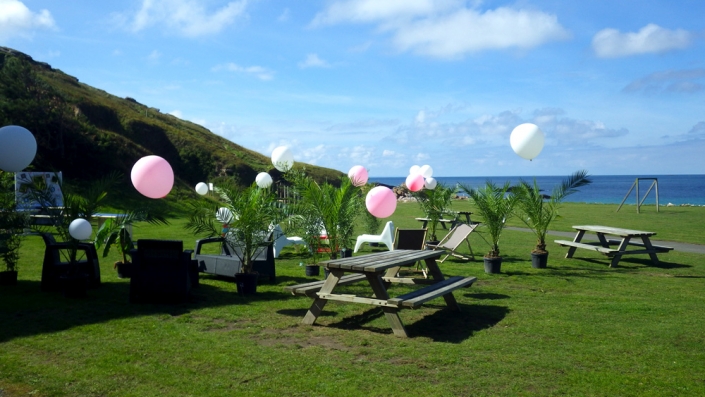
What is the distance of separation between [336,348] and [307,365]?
25.1 inches

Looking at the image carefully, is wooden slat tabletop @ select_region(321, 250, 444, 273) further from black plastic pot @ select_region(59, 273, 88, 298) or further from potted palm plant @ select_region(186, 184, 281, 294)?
black plastic pot @ select_region(59, 273, 88, 298)

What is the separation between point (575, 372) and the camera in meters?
4.70

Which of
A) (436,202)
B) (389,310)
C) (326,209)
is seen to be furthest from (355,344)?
(436,202)

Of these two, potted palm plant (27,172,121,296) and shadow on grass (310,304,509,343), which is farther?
potted palm plant (27,172,121,296)

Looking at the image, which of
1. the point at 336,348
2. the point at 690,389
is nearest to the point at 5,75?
the point at 336,348

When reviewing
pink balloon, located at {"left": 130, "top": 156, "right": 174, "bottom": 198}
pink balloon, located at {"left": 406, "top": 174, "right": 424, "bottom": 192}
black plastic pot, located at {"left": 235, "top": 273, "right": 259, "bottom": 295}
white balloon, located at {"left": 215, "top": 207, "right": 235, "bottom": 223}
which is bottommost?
black plastic pot, located at {"left": 235, "top": 273, "right": 259, "bottom": 295}

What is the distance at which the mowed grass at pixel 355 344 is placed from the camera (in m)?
4.38

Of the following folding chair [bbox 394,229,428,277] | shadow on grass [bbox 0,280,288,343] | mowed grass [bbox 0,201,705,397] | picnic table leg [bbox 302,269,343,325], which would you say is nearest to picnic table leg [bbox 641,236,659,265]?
mowed grass [bbox 0,201,705,397]

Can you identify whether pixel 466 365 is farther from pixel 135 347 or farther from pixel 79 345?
pixel 79 345

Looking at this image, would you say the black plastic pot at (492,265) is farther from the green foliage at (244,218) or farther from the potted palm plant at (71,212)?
the potted palm plant at (71,212)

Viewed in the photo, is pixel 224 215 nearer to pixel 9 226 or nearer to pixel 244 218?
pixel 244 218

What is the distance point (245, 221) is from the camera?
8.10 meters

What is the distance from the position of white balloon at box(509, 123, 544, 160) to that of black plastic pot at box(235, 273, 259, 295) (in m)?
6.03

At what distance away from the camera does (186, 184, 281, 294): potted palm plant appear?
816cm
